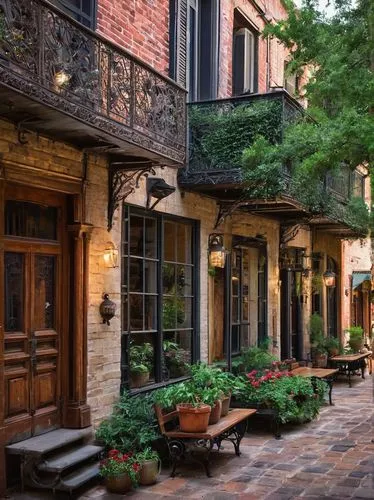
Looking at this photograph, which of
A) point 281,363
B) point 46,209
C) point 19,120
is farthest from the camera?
point 281,363

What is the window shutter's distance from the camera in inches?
388

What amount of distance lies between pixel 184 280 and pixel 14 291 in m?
3.90

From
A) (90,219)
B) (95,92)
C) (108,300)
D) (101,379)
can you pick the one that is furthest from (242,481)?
(95,92)

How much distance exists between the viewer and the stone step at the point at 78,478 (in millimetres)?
6504

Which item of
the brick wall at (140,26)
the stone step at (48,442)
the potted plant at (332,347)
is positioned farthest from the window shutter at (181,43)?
the potted plant at (332,347)

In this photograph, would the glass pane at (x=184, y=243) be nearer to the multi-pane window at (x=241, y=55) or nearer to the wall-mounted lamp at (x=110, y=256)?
the wall-mounted lamp at (x=110, y=256)

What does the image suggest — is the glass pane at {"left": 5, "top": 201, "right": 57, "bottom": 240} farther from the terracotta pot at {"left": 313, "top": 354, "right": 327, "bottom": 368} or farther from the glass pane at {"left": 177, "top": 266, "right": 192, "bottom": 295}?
the terracotta pot at {"left": 313, "top": 354, "right": 327, "bottom": 368}

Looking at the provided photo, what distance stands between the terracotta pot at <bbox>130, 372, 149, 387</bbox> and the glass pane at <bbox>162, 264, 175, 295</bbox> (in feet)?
4.43

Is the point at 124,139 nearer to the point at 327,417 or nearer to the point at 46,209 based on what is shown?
the point at 46,209

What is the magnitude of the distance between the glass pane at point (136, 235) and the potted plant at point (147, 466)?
2.79 meters

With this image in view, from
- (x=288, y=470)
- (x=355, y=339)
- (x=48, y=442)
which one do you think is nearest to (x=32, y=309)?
(x=48, y=442)

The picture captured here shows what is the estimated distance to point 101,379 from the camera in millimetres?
7910

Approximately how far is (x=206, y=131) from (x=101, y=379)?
438 cm

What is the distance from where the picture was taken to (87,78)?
253 inches
